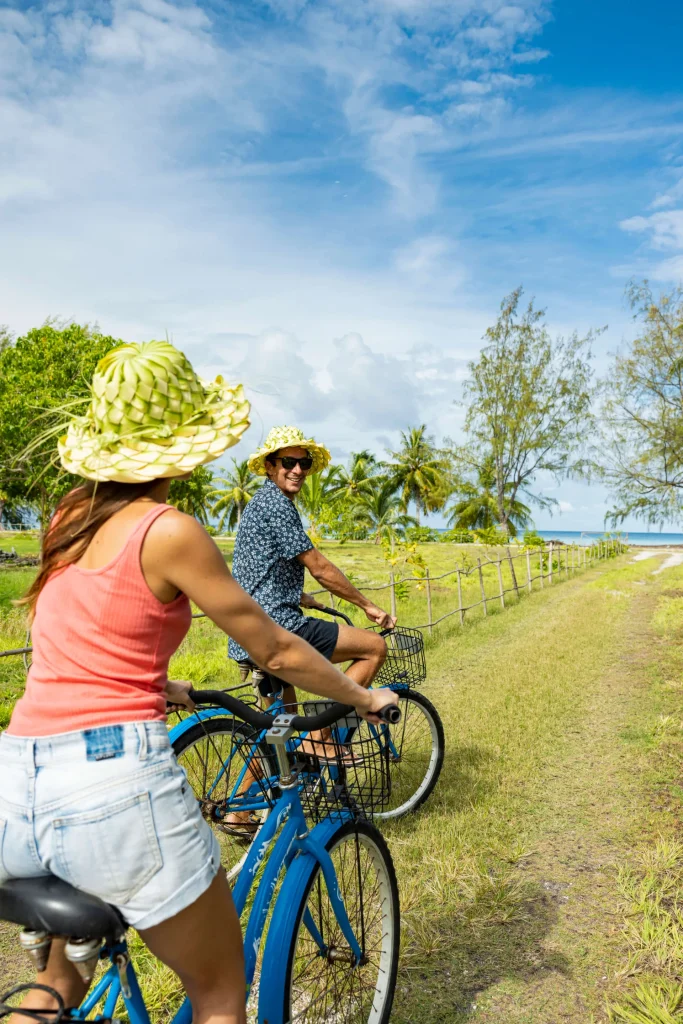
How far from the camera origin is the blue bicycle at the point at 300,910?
1522 millimetres

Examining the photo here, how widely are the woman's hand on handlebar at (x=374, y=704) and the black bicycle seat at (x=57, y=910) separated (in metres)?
0.78

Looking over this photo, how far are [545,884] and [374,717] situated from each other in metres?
2.54

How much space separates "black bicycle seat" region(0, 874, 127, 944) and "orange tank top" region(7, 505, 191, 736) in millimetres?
299

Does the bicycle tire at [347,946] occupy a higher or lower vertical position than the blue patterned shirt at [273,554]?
lower

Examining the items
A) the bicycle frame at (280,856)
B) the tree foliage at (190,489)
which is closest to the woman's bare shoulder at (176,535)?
the bicycle frame at (280,856)

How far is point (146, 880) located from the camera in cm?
155

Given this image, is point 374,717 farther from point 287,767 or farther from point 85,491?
point 85,491

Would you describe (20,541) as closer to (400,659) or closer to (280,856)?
(400,659)

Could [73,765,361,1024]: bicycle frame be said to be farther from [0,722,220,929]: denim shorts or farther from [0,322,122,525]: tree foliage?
[0,322,122,525]: tree foliage

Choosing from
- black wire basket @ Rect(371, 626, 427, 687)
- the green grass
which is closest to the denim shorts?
black wire basket @ Rect(371, 626, 427, 687)

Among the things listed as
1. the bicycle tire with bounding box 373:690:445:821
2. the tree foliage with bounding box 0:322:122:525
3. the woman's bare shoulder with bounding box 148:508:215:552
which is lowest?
the bicycle tire with bounding box 373:690:445:821

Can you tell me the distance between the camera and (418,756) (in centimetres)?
478

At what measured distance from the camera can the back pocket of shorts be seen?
151 cm

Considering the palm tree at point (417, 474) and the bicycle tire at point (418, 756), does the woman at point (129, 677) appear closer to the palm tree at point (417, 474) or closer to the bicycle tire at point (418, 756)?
the bicycle tire at point (418, 756)
